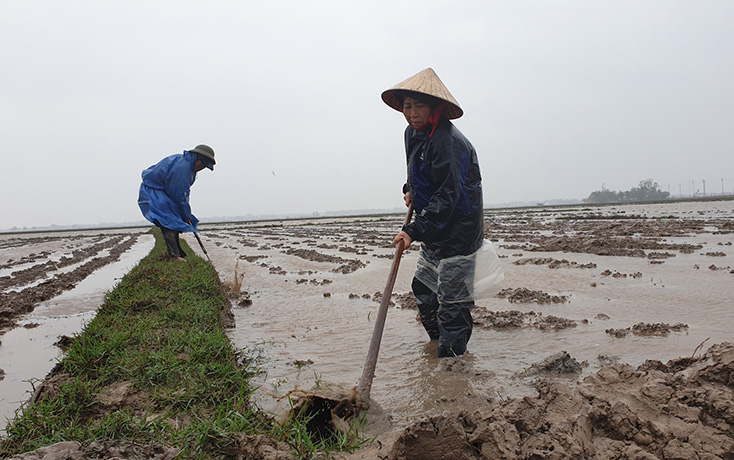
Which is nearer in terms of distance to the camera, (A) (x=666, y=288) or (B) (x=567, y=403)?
(B) (x=567, y=403)

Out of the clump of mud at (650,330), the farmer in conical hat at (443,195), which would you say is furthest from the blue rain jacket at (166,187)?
the clump of mud at (650,330)

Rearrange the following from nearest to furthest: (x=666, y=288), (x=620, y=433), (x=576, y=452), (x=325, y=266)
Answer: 1. (x=576, y=452)
2. (x=620, y=433)
3. (x=666, y=288)
4. (x=325, y=266)

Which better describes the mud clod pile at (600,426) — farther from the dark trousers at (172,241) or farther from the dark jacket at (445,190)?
the dark trousers at (172,241)

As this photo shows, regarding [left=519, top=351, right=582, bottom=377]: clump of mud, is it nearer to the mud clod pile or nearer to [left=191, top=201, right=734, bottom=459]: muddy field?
[left=191, top=201, right=734, bottom=459]: muddy field

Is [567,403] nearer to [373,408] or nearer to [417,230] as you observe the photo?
[373,408]

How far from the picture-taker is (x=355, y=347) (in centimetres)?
370

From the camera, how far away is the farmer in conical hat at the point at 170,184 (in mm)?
7000

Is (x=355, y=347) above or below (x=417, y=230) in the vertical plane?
below

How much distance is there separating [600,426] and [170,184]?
22.7 feet

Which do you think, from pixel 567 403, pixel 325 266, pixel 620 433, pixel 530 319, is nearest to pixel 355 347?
pixel 530 319

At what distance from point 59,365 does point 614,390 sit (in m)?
3.53

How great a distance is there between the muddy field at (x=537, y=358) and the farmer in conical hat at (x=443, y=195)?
43 cm

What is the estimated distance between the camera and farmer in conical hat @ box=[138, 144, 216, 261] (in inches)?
276

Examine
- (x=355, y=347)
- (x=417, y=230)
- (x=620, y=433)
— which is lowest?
(x=355, y=347)
